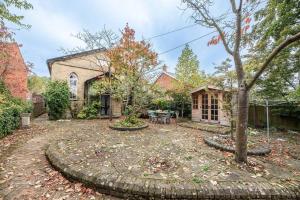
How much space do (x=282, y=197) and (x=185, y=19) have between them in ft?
17.0

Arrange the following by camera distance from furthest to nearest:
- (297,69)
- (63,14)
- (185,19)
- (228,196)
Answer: (63,14) < (297,69) < (185,19) < (228,196)

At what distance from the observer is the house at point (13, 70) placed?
32.9 ft

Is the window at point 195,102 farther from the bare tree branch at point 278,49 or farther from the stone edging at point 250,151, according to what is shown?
the bare tree branch at point 278,49

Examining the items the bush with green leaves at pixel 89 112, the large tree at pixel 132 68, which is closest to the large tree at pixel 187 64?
the large tree at pixel 132 68

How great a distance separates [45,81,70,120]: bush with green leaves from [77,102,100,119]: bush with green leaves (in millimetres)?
1310

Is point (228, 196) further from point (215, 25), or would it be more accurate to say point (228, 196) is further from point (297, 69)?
point (297, 69)

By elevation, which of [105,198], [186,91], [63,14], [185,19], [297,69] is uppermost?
[63,14]

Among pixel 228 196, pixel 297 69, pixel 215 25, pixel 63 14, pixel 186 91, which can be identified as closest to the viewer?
pixel 228 196

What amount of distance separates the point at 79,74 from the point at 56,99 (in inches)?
136

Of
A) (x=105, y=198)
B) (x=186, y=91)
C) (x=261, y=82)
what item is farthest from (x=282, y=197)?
(x=186, y=91)

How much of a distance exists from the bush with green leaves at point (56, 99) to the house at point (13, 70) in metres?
1.87

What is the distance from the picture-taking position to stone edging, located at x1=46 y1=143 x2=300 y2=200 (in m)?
3.09

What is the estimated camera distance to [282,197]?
3.14 meters

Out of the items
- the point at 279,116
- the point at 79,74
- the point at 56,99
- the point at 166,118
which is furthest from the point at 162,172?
the point at 79,74
